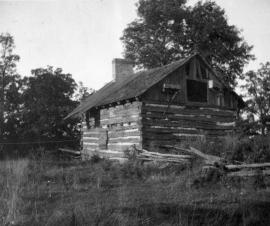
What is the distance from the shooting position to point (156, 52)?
1248 inches

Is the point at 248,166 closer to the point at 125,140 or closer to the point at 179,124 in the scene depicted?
the point at 179,124

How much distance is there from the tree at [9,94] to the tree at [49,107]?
0.98 metres

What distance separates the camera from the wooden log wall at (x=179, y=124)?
15994 millimetres

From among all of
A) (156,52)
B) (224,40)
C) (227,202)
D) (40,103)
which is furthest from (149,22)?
(227,202)

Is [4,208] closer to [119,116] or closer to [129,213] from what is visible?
[129,213]

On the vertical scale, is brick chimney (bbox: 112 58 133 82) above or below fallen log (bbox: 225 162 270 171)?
above

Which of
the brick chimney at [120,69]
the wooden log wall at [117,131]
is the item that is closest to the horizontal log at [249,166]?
the wooden log wall at [117,131]

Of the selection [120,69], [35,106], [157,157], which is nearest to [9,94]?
[35,106]

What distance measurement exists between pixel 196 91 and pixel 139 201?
11.9 meters

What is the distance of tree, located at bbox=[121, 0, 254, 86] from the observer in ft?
103

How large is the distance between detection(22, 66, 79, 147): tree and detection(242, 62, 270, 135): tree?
1825 centimetres

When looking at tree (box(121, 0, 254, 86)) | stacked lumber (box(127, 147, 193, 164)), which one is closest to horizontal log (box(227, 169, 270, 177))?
stacked lumber (box(127, 147, 193, 164))

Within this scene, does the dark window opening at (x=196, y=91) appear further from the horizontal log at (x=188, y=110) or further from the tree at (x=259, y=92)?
the tree at (x=259, y=92)

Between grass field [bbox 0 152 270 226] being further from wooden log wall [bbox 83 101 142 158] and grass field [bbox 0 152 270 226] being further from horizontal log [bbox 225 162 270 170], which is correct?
wooden log wall [bbox 83 101 142 158]
